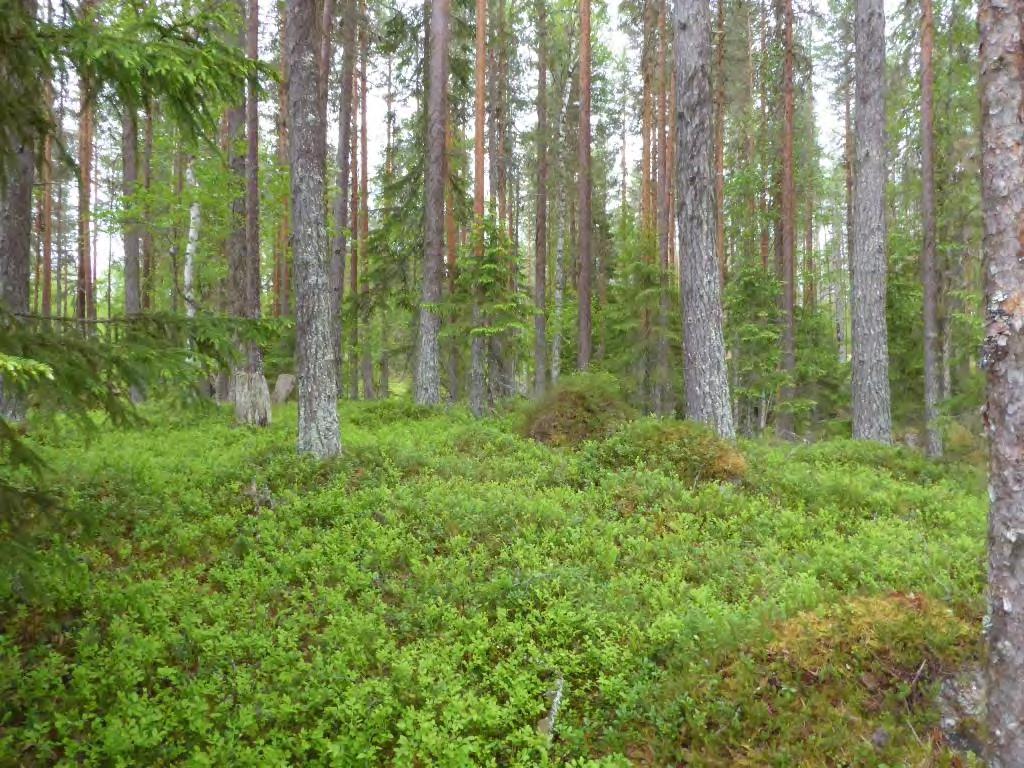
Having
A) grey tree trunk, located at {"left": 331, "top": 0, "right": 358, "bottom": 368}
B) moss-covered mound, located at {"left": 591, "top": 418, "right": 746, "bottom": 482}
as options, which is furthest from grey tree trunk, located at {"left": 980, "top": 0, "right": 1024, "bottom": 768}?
grey tree trunk, located at {"left": 331, "top": 0, "right": 358, "bottom": 368}

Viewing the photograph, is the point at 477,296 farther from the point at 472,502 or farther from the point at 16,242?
the point at 16,242

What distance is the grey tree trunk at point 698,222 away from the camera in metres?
9.83

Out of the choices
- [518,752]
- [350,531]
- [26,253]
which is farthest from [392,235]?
[518,752]

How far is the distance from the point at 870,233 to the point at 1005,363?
1069cm

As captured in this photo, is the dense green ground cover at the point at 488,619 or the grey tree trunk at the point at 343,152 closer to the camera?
the dense green ground cover at the point at 488,619

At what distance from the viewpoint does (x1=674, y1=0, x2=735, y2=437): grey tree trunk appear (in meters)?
9.83

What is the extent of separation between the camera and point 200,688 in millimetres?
4492

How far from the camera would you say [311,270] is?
9430mm

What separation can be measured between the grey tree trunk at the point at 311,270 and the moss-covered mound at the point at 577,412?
404 cm

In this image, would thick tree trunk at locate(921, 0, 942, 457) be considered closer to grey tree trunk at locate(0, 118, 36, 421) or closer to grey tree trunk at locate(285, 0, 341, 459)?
grey tree trunk at locate(285, 0, 341, 459)

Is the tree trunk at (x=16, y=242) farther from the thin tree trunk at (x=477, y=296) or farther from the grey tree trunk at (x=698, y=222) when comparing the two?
the grey tree trunk at (x=698, y=222)

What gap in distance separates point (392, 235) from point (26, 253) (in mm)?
9853

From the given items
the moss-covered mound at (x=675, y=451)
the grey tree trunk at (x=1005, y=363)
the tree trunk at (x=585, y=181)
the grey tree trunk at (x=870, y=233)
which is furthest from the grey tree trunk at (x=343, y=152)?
the grey tree trunk at (x=1005, y=363)

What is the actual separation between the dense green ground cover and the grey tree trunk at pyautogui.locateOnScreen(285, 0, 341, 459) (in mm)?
1042
